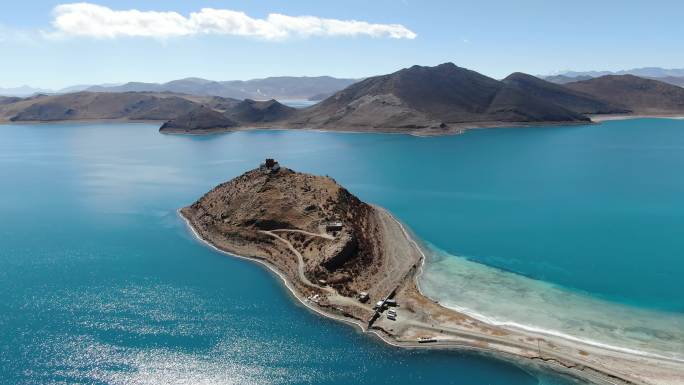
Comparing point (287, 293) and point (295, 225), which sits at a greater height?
point (295, 225)

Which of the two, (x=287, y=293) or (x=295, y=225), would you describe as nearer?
(x=287, y=293)

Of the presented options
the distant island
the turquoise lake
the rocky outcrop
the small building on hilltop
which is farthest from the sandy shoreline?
the small building on hilltop

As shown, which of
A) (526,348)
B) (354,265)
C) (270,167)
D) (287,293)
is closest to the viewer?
(526,348)

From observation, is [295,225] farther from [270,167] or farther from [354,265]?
[270,167]

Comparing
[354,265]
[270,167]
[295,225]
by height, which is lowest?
[354,265]

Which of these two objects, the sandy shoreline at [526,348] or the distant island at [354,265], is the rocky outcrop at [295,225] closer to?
the distant island at [354,265]

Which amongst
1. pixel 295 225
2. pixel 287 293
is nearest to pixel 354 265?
pixel 287 293

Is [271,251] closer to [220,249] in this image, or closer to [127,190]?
[220,249]
